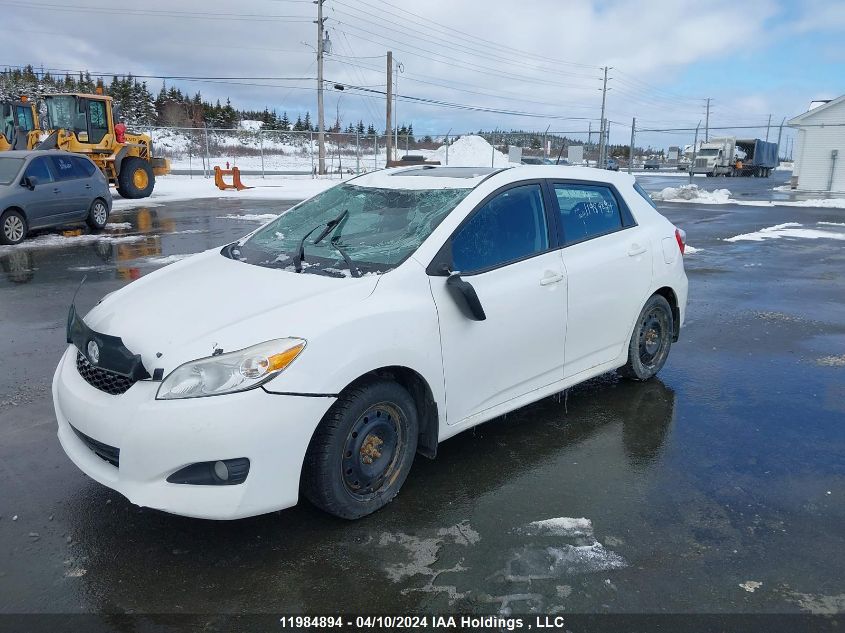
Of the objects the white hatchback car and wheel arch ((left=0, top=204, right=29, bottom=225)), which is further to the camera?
wheel arch ((left=0, top=204, right=29, bottom=225))

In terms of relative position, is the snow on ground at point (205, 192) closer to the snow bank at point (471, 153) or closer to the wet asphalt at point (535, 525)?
the wet asphalt at point (535, 525)

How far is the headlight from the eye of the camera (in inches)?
114

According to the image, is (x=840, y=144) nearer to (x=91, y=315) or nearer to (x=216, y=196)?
(x=216, y=196)

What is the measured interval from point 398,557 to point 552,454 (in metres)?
1.44

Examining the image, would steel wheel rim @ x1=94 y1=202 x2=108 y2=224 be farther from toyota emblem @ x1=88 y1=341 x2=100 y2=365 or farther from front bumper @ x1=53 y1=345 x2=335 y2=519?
front bumper @ x1=53 y1=345 x2=335 y2=519

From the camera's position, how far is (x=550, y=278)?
13.8 feet

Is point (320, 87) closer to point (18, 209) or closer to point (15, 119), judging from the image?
point (15, 119)

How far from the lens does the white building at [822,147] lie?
34062 millimetres

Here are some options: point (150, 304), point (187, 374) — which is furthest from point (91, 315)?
point (187, 374)

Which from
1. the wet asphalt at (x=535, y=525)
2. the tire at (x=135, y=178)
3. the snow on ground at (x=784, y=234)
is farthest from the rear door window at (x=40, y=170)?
the snow on ground at (x=784, y=234)

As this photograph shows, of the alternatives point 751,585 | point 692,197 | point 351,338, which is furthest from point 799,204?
point 351,338

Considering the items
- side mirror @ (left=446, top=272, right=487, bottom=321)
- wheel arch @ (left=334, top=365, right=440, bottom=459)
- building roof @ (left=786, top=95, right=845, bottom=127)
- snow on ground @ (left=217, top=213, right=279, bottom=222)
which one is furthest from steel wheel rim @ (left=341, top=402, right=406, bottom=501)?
building roof @ (left=786, top=95, right=845, bottom=127)

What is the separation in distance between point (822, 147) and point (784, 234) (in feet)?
76.5

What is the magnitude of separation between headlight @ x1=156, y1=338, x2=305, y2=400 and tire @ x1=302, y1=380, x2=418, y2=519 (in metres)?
0.37
